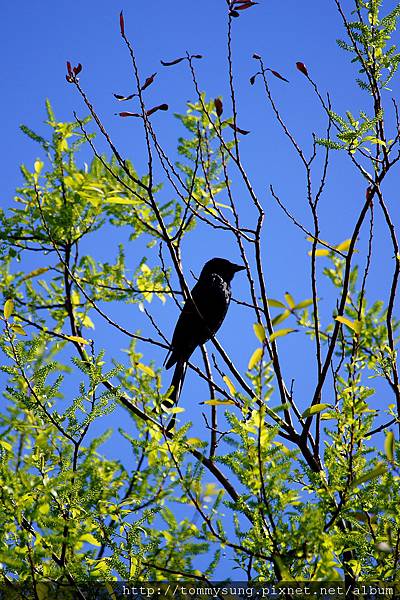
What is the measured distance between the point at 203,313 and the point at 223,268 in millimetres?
579

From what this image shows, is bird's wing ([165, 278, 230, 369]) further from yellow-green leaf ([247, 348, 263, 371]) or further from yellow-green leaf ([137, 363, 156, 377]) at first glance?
yellow-green leaf ([247, 348, 263, 371])

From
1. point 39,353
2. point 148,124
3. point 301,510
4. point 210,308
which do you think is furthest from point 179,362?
point 301,510

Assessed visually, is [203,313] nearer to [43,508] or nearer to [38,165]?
[38,165]

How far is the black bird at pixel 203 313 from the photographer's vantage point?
5.53 metres

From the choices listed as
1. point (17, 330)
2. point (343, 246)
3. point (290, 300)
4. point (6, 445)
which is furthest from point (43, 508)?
point (343, 246)

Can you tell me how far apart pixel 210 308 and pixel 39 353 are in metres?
3.09

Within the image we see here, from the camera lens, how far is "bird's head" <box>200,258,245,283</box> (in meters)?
6.21

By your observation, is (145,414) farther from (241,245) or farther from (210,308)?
(210,308)

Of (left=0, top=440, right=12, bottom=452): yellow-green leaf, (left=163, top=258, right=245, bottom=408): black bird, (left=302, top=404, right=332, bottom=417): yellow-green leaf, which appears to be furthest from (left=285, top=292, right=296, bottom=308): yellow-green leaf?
(left=163, top=258, right=245, bottom=408): black bird


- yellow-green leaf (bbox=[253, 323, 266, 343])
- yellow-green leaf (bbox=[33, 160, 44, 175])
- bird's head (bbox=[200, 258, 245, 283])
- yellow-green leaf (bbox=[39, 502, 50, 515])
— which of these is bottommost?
yellow-green leaf (bbox=[39, 502, 50, 515])

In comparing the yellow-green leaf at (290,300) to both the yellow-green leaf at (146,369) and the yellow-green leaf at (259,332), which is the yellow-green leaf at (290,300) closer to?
the yellow-green leaf at (259,332)

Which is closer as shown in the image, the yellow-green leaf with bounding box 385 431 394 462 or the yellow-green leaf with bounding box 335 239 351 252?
the yellow-green leaf with bounding box 385 431 394 462

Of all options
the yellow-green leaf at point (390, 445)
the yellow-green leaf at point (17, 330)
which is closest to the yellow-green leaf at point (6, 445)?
the yellow-green leaf at point (17, 330)

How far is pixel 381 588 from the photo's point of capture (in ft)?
8.24
